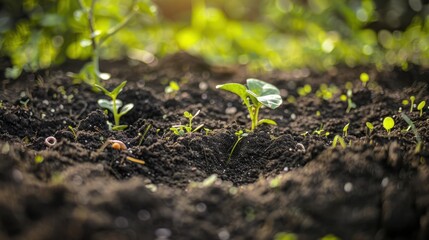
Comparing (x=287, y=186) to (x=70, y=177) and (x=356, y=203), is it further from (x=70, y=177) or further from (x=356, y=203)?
(x=70, y=177)

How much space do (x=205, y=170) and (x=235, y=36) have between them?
1970 mm

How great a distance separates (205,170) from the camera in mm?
1813

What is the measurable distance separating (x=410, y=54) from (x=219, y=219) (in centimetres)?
225

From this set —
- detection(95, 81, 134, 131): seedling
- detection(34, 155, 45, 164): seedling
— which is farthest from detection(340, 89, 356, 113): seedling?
detection(34, 155, 45, 164): seedling

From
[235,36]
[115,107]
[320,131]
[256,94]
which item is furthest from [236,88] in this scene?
[235,36]

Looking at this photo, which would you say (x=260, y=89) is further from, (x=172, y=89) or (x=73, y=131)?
(x=73, y=131)

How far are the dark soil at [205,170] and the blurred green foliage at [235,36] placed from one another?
1.57ft

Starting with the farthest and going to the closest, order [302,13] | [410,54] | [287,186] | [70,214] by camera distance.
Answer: [302,13], [410,54], [287,186], [70,214]

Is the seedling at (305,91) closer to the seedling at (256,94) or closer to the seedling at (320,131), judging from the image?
the seedling at (320,131)

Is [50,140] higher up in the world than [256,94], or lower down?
lower down

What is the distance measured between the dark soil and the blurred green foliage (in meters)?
0.48

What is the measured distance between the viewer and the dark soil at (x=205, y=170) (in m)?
1.34

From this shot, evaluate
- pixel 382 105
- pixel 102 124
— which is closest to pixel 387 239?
pixel 382 105

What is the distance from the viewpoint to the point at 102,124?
2.13m
